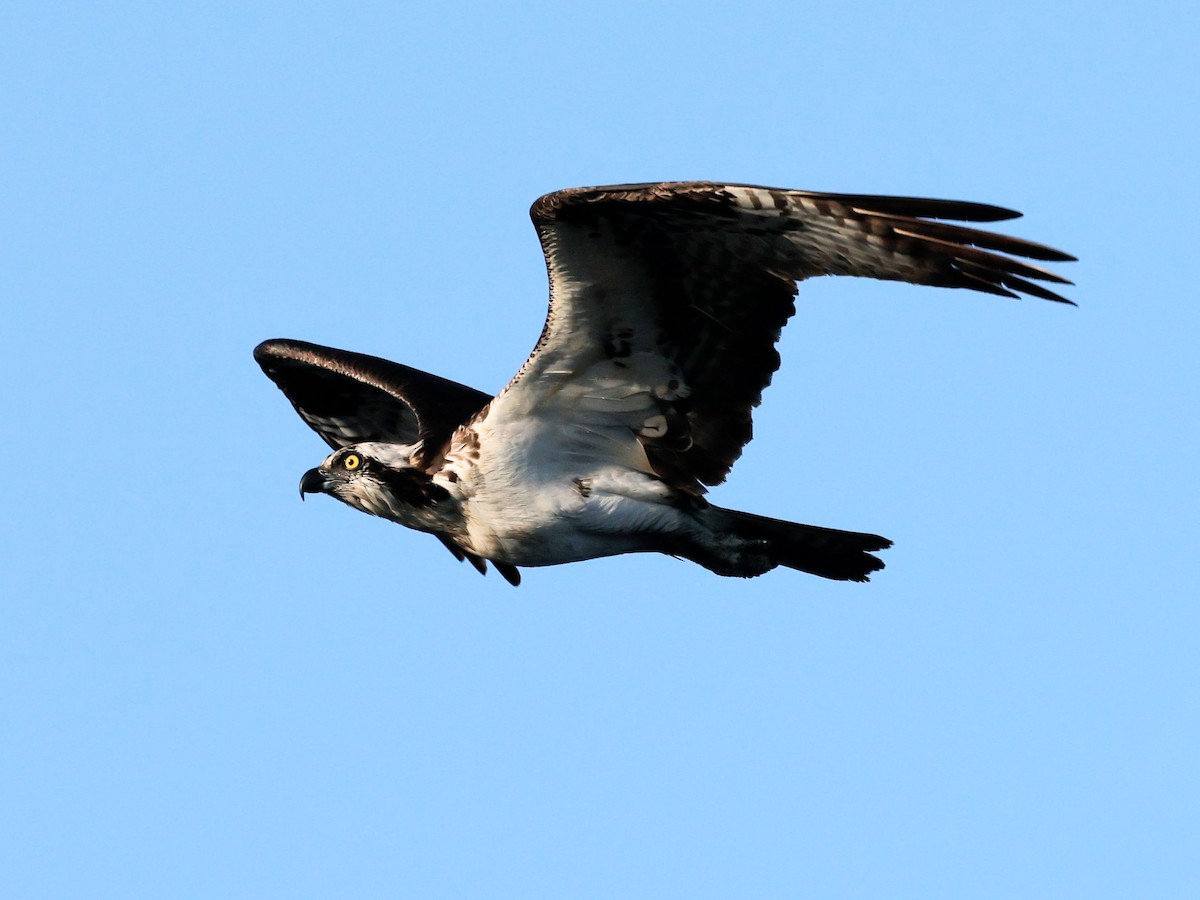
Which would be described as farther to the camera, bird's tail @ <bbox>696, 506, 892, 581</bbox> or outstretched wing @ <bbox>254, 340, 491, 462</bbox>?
outstretched wing @ <bbox>254, 340, 491, 462</bbox>

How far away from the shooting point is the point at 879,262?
780 cm

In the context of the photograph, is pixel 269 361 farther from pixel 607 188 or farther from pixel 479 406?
pixel 607 188

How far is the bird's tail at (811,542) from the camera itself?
31.9 feet

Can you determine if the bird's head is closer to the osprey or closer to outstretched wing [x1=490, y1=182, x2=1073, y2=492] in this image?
the osprey

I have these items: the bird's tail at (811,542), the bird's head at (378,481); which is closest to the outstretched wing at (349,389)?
the bird's head at (378,481)

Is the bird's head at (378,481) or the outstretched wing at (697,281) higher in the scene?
the outstretched wing at (697,281)

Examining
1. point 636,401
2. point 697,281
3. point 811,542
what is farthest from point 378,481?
point 811,542

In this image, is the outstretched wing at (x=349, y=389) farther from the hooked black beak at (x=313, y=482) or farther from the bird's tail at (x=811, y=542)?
the bird's tail at (x=811, y=542)

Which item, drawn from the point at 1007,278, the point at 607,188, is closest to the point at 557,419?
the point at 607,188

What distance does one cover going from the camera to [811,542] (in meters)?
9.77

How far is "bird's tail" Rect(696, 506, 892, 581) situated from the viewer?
31.9 ft

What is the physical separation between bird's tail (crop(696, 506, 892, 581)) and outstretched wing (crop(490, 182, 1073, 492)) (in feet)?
1.09

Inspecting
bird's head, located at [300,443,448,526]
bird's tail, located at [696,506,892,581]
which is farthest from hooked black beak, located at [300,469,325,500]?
bird's tail, located at [696,506,892,581]

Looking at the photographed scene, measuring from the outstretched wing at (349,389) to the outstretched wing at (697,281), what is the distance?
1624 mm
